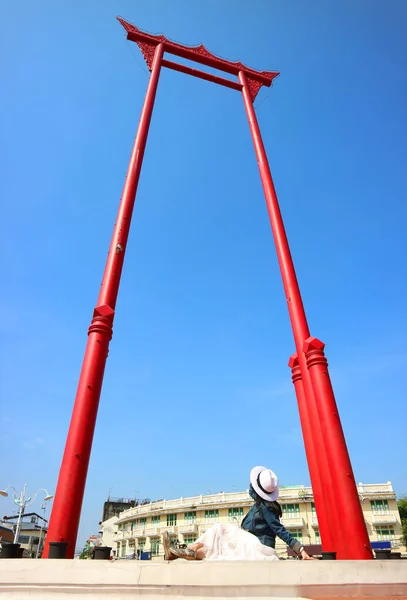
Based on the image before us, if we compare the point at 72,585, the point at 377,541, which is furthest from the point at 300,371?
the point at 377,541

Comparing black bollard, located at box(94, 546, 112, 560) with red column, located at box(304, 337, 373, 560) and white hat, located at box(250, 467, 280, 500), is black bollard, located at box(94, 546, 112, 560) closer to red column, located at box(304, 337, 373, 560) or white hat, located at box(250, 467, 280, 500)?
white hat, located at box(250, 467, 280, 500)

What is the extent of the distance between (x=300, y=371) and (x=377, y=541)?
78.9 ft

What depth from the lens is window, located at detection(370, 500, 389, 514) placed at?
2483 centimetres

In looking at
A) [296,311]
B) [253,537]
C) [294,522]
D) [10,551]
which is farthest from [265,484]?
[294,522]

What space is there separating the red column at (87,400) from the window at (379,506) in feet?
86.7

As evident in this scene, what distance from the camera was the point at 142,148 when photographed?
8156 millimetres

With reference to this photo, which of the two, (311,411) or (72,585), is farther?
(311,411)

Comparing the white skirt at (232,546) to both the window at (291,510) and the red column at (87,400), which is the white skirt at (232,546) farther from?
the window at (291,510)

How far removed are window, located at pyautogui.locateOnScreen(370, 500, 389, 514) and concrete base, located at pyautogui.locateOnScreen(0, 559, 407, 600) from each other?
26.9 m

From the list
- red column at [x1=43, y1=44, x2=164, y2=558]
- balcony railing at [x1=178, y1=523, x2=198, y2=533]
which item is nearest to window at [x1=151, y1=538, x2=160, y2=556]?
balcony railing at [x1=178, y1=523, x2=198, y2=533]

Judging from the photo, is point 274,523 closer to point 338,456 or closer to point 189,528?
point 338,456

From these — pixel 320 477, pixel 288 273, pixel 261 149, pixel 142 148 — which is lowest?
pixel 320 477

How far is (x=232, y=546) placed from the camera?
3.16 meters

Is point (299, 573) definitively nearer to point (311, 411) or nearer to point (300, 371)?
point (311, 411)
